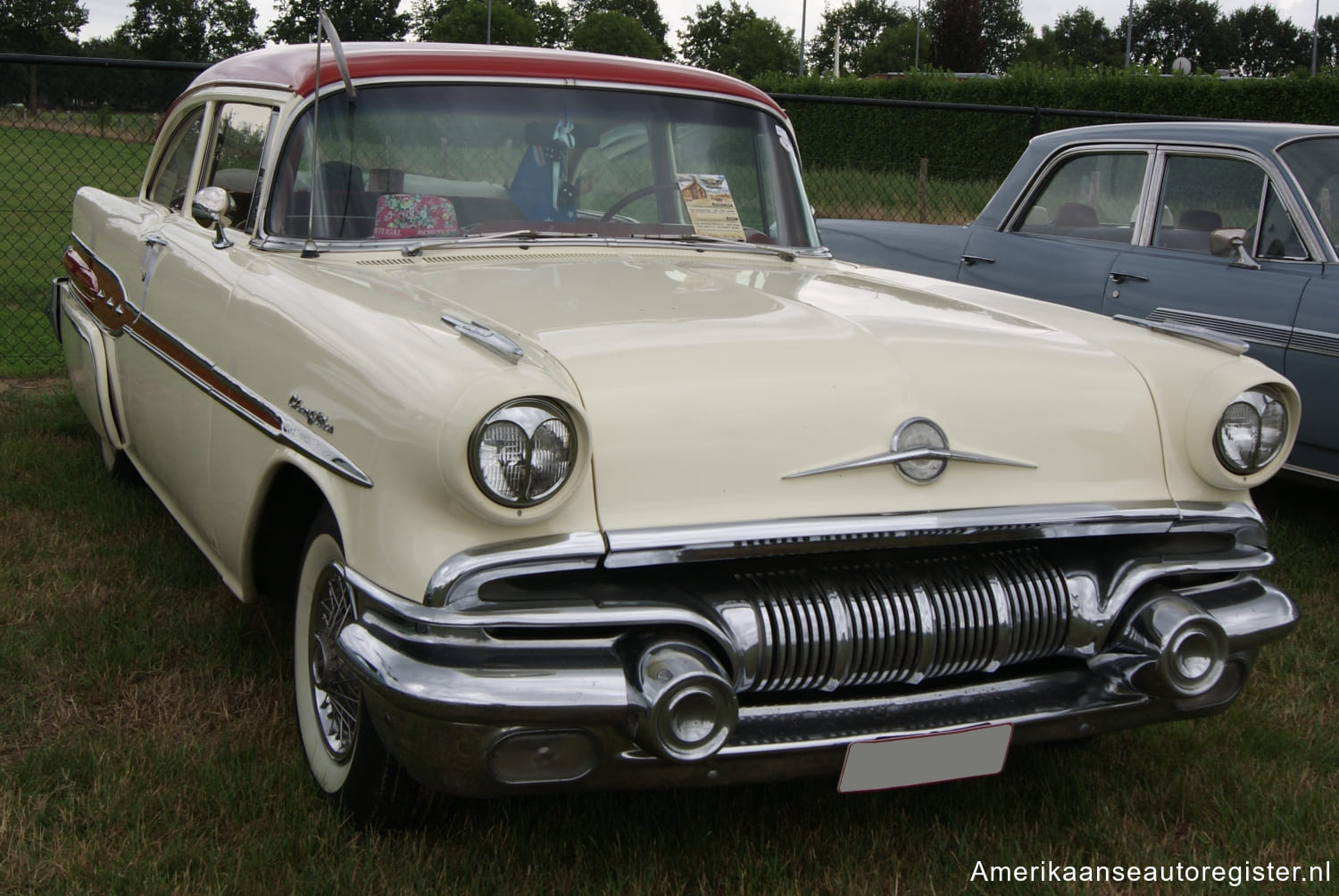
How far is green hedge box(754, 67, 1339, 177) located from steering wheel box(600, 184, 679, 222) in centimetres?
1162

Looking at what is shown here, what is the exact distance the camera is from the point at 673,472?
222 cm

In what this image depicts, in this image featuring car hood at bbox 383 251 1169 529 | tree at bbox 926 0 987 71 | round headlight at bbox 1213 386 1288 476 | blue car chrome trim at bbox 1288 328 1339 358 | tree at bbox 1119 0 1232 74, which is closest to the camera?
car hood at bbox 383 251 1169 529

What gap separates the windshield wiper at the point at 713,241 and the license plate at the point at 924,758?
5.42 ft

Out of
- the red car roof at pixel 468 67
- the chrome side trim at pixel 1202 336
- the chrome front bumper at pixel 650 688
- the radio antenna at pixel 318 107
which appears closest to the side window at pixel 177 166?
the red car roof at pixel 468 67

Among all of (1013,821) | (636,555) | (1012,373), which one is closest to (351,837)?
(636,555)

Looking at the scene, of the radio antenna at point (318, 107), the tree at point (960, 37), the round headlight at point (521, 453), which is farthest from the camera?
the tree at point (960, 37)

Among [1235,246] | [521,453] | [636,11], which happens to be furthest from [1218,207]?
[636,11]

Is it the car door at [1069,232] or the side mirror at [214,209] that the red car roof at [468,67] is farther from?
the car door at [1069,232]

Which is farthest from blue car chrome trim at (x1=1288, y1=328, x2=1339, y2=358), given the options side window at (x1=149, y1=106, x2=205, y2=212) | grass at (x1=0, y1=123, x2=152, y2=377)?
grass at (x1=0, y1=123, x2=152, y2=377)

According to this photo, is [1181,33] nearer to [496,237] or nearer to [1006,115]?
[1006,115]

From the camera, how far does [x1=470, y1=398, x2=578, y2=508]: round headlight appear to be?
2066 mm

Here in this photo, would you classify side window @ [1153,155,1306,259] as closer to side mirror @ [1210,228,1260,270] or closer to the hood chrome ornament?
side mirror @ [1210,228,1260,270]

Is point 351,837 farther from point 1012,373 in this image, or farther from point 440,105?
point 440,105

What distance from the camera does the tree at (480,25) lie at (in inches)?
2432
